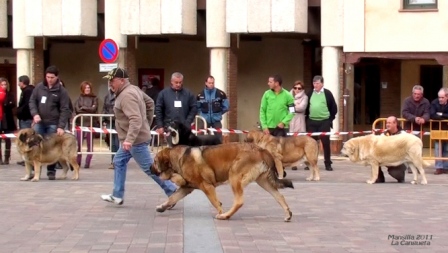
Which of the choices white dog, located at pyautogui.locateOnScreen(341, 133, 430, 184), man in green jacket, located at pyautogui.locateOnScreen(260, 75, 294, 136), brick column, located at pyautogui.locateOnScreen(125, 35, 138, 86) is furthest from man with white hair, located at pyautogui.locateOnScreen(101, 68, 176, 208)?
brick column, located at pyautogui.locateOnScreen(125, 35, 138, 86)

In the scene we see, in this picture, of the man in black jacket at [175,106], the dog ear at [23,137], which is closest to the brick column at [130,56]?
the dog ear at [23,137]

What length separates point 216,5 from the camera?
2697 cm

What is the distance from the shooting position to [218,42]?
88.7ft

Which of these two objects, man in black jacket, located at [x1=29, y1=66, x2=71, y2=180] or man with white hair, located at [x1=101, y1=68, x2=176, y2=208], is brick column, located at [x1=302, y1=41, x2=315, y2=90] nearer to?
man in black jacket, located at [x1=29, y1=66, x2=71, y2=180]

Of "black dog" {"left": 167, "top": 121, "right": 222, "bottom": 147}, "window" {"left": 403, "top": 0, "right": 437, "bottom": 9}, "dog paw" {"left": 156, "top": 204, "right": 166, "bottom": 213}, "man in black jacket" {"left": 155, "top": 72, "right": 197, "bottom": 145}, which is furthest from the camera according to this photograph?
"window" {"left": 403, "top": 0, "right": 437, "bottom": 9}

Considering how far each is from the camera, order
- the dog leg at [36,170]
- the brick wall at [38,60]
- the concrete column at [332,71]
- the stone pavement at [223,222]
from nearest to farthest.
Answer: the stone pavement at [223,222] → the dog leg at [36,170] → the concrete column at [332,71] → the brick wall at [38,60]

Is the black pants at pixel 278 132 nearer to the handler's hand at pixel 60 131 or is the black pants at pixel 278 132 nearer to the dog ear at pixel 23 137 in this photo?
the handler's hand at pixel 60 131

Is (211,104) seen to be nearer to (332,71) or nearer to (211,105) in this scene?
(211,105)

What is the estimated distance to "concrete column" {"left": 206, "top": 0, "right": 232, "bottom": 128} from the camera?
2698cm

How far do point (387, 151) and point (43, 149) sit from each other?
598cm

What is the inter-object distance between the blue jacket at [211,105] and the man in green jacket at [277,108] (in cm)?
167

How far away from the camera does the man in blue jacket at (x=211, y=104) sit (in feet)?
68.3


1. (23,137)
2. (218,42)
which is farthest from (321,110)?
(218,42)

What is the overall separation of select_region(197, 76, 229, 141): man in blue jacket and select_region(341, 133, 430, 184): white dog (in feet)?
13.2
